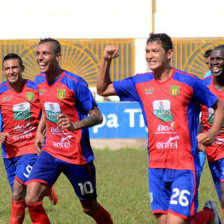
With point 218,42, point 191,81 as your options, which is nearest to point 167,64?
point 191,81

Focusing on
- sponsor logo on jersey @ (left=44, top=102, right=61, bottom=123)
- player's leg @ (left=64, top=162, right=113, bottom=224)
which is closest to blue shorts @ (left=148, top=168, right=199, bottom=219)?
player's leg @ (left=64, top=162, right=113, bottom=224)

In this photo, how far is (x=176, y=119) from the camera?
593cm

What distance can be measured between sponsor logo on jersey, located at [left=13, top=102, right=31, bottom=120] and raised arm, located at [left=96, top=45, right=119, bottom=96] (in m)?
1.95

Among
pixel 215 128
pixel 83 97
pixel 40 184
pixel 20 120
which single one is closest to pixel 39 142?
pixel 20 120

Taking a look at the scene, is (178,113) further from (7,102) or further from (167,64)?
(7,102)

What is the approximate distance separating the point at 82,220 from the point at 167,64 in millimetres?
3265

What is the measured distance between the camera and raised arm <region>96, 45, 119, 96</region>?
5.95 meters

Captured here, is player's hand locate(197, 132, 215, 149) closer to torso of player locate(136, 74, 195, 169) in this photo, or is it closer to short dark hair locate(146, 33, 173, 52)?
torso of player locate(136, 74, 195, 169)

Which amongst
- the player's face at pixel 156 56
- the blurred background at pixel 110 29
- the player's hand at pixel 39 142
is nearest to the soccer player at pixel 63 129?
the player's hand at pixel 39 142

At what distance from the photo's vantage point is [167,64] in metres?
6.10

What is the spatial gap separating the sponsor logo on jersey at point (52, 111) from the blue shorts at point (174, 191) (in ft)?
4.68

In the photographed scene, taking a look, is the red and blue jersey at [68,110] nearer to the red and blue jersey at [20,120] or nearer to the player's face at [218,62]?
the red and blue jersey at [20,120]

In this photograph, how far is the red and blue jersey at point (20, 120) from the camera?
25.9 feet

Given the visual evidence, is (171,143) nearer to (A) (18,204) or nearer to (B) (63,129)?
(B) (63,129)
